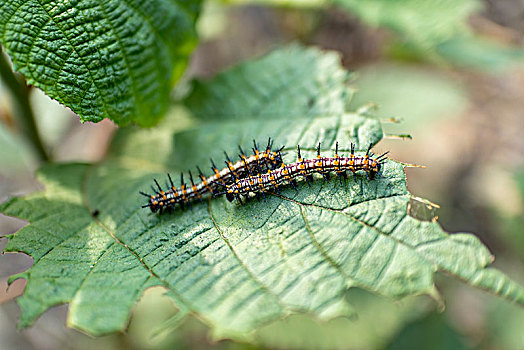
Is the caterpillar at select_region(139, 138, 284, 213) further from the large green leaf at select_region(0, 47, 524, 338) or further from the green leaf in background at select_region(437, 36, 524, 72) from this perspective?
the green leaf in background at select_region(437, 36, 524, 72)

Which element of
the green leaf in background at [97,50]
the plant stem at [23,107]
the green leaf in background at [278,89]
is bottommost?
the plant stem at [23,107]

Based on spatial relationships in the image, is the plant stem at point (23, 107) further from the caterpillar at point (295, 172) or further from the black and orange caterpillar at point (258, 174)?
the caterpillar at point (295, 172)

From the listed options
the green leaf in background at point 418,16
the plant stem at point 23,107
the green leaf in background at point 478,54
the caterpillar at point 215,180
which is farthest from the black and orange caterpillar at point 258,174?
the green leaf in background at point 478,54

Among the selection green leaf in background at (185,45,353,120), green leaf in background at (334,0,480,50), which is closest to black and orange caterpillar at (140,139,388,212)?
green leaf in background at (185,45,353,120)

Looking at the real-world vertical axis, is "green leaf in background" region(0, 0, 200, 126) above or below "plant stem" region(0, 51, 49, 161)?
above

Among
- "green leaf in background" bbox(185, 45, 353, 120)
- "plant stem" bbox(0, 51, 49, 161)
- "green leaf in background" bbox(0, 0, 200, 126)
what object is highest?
"green leaf in background" bbox(0, 0, 200, 126)
